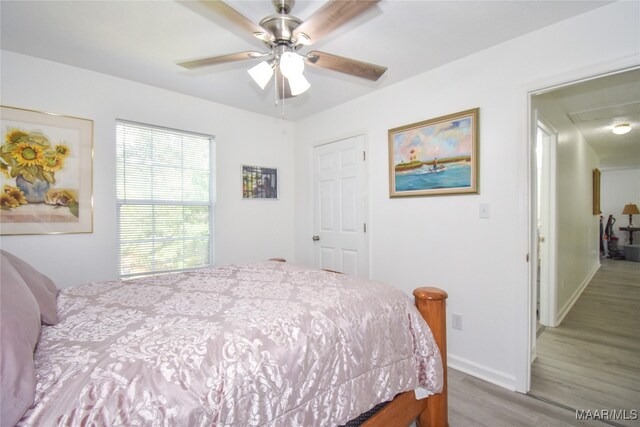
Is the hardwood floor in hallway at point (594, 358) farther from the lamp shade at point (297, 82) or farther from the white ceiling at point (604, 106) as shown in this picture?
the lamp shade at point (297, 82)

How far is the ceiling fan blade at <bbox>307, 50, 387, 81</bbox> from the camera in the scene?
1664mm

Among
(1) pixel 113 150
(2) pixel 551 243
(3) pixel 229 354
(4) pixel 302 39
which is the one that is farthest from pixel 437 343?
(1) pixel 113 150

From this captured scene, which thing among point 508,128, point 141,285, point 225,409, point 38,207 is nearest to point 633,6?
point 508,128

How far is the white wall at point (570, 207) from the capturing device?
10.3 feet

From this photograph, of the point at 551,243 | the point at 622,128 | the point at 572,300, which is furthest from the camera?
the point at 622,128

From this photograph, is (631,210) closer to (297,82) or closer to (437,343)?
(437,343)

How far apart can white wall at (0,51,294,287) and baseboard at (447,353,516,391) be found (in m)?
2.27

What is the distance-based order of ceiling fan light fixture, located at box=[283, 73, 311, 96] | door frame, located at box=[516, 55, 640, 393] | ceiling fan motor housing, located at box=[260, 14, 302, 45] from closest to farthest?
ceiling fan motor housing, located at box=[260, 14, 302, 45] < ceiling fan light fixture, located at box=[283, 73, 311, 96] < door frame, located at box=[516, 55, 640, 393]

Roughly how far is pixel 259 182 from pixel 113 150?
4.93 feet

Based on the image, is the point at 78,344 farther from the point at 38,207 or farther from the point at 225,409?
the point at 38,207

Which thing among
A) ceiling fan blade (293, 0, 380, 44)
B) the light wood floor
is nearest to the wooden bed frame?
the light wood floor

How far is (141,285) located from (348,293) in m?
1.27

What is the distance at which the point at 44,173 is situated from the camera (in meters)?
2.32

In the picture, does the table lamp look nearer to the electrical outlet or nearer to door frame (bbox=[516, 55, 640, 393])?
door frame (bbox=[516, 55, 640, 393])
